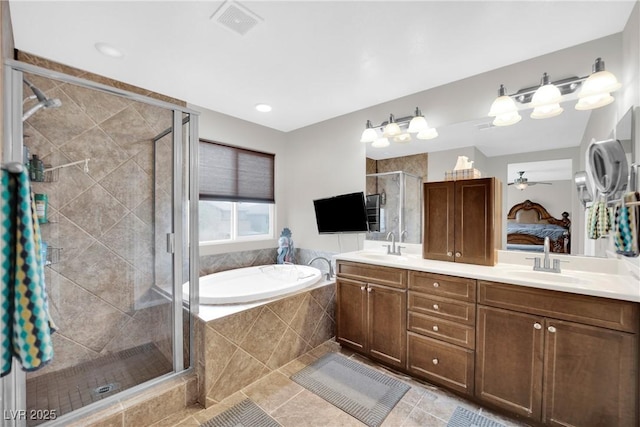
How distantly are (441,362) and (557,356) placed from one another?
0.69 metres

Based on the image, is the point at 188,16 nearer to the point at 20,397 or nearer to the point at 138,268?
the point at 138,268

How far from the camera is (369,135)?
2.93 meters

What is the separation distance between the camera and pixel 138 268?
2.40 meters

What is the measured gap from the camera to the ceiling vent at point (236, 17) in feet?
5.25

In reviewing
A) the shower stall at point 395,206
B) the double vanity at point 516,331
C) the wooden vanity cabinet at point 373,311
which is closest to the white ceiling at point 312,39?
the shower stall at point 395,206

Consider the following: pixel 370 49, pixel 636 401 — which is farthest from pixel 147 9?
pixel 636 401

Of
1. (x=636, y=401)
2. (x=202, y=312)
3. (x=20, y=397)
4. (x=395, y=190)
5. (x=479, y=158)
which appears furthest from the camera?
(x=395, y=190)

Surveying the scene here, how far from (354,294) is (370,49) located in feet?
6.61

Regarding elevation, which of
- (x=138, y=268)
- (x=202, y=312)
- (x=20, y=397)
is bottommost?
(x=20, y=397)

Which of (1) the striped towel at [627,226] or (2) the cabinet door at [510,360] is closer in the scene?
(1) the striped towel at [627,226]

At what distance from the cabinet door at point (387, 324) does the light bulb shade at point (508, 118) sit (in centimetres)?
158

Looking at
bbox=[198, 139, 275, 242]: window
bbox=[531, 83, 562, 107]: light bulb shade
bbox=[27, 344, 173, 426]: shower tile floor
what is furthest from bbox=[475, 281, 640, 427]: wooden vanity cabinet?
bbox=[198, 139, 275, 242]: window

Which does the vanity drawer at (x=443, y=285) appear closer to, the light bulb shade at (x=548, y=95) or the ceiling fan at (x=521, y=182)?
the ceiling fan at (x=521, y=182)

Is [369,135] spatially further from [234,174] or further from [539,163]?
[234,174]
